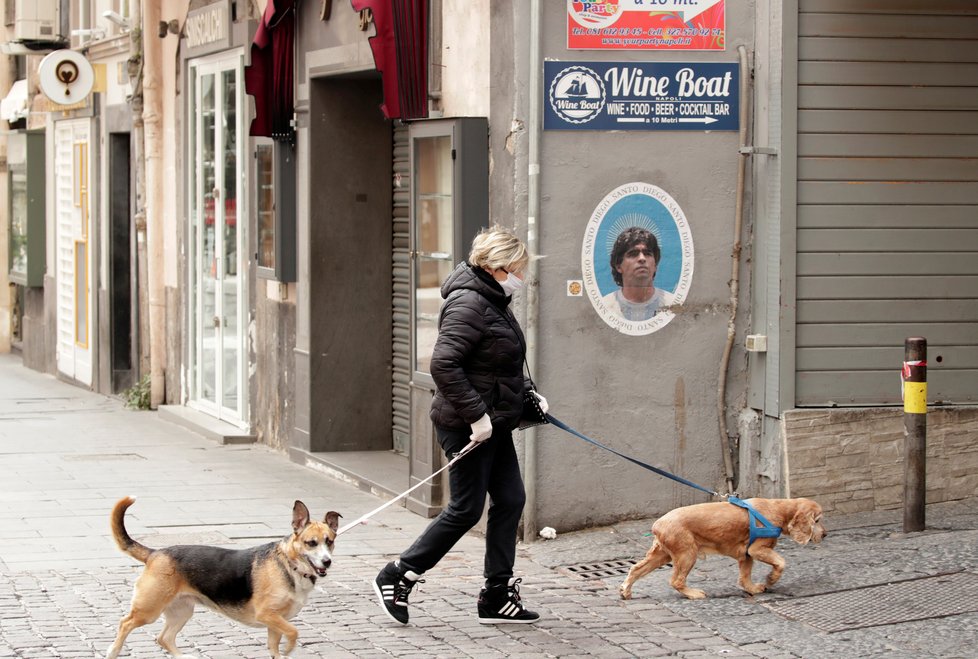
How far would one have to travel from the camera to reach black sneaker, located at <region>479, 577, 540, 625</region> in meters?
7.39

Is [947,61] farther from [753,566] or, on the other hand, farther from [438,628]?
[438,628]

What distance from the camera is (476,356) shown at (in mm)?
7297

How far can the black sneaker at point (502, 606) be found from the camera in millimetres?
7395

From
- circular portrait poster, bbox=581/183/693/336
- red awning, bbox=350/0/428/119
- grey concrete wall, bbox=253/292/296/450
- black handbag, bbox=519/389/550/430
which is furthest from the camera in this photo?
grey concrete wall, bbox=253/292/296/450

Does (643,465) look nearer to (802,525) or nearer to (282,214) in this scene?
(802,525)

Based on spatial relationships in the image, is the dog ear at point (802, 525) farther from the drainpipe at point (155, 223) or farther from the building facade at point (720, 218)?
the drainpipe at point (155, 223)

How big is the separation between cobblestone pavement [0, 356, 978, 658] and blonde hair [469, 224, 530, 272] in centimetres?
167

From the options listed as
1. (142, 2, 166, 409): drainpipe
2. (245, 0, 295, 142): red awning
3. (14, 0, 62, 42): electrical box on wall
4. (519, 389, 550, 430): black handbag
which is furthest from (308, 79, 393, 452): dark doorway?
(14, 0, 62, 42): electrical box on wall

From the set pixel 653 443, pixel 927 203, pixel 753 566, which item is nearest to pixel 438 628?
pixel 753 566

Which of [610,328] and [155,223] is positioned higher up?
[155,223]

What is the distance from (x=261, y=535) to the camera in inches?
379

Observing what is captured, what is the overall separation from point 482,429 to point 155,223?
32.4 feet

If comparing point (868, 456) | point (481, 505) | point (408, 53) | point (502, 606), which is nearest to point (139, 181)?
point (408, 53)

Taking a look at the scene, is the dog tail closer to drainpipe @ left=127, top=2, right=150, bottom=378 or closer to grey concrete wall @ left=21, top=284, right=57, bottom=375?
drainpipe @ left=127, top=2, right=150, bottom=378
